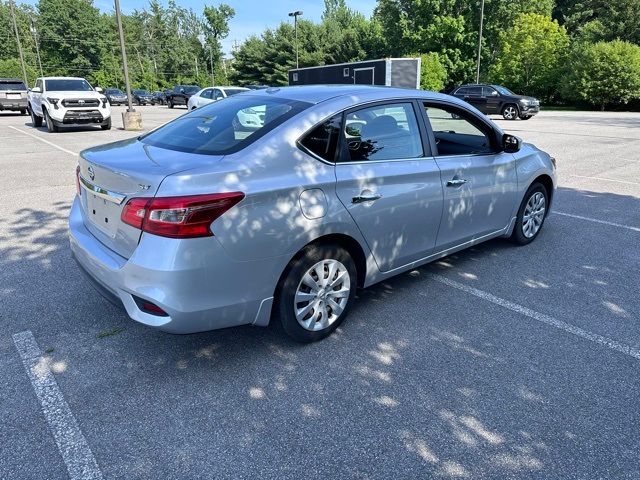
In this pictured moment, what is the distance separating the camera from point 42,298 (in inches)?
151

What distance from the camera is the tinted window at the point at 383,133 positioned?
10.8 feet

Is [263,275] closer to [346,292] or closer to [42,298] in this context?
[346,292]

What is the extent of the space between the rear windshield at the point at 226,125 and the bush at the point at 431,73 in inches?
1423

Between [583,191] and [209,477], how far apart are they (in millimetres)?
7588

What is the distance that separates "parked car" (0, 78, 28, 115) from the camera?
80.5 feet

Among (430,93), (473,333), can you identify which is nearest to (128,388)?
(473,333)

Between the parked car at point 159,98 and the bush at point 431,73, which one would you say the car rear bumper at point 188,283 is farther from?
the parked car at point 159,98

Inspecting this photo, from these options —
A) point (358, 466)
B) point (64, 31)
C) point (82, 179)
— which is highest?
point (64, 31)

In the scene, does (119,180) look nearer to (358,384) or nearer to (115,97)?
(358,384)

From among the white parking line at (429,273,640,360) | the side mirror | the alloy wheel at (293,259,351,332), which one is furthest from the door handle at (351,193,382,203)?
the side mirror

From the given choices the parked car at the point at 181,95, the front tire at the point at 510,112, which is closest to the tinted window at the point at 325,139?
the front tire at the point at 510,112

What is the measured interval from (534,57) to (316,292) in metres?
40.4

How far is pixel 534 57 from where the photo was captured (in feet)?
122

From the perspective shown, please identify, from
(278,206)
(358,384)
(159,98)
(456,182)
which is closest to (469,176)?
(456,182)
